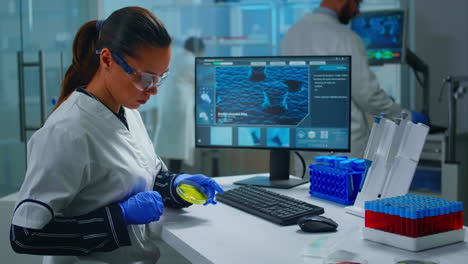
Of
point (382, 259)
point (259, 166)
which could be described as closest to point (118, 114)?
point (382, 259)

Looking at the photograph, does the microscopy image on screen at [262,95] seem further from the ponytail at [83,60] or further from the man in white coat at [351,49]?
the man in white coat at [351,49]

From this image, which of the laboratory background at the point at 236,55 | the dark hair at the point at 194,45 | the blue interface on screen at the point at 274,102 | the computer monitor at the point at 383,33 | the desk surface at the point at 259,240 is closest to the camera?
the desk surface at the point at 259,240

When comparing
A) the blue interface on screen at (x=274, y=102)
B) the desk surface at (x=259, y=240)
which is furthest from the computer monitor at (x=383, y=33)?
the desk surface at (x=259, y=240)

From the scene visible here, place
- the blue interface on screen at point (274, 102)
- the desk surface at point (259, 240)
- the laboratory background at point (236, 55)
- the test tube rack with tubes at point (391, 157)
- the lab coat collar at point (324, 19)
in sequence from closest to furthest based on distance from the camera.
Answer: the desk surface at point (259, 240) → the test tube rack with tubes at point (391, 157) → the blue interface on screen at point (274, 102) → the laboratory background at point (236, 55) → the lab coat collar at point (324, 19)

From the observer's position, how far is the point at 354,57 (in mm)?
2734

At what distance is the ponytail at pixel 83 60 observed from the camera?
5.01 ft

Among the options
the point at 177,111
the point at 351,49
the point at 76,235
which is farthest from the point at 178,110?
the point at 76,235

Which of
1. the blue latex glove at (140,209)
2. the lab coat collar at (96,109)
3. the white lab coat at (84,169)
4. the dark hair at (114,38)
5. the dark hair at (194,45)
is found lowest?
the blue latex glove at (140,209)

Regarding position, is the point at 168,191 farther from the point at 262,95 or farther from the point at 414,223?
the point at 414,223

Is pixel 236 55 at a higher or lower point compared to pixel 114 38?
higher

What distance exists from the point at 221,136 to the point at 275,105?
236 millimetres

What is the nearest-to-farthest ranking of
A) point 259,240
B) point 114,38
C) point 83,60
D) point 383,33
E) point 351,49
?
point 259,240, point 114,38, point 83,60, point 351,49, point 383,33

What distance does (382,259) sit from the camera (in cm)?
116

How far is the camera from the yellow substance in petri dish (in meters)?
1.55
